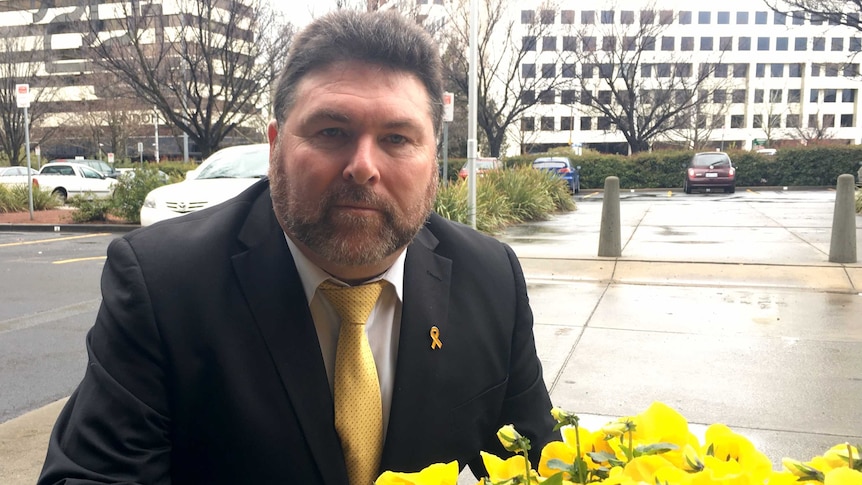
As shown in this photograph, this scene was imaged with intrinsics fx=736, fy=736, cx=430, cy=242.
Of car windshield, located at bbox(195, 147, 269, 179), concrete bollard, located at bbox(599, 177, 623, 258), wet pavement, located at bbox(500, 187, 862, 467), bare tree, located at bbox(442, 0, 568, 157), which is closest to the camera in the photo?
wet pavement, located at bbox(500, 187, 862, 467)

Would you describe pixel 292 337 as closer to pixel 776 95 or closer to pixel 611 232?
pixel 611 232

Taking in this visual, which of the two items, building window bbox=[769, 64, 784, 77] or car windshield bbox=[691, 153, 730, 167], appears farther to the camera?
building window bbox=[769, 64, 784, 77]

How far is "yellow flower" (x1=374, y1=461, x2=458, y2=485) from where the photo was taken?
0.84 m

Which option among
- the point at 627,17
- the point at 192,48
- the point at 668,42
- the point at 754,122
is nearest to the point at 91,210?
the point at 192,48

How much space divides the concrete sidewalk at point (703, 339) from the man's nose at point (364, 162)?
1067 millimetres

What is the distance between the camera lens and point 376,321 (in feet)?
5.25

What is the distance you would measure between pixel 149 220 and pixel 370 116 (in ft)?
29.7

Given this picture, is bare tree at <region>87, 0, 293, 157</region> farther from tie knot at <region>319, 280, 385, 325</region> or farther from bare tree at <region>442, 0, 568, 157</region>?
tie knot at <region>319, 280, 385, 325</region>

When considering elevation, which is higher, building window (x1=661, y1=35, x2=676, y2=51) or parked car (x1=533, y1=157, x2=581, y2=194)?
building window (x1=661, y1=35, x2=676, y2=51)

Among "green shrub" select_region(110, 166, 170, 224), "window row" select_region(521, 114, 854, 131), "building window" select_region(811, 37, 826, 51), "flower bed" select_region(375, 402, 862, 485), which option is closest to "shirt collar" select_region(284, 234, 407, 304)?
"flower bed" select_region(375, 402, 862, 485)

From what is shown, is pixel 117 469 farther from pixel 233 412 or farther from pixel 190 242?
pixel 190 242

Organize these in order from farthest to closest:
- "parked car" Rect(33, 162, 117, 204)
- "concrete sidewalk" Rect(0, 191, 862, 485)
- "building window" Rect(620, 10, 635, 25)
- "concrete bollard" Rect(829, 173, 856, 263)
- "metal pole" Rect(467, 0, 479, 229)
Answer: "building window" Rect(620, 10, 635, 25) < "parked car" Rect(33, 162, 117, 204) < "metal pole" Rect(467, 0, 479, 229) < "concrete bollard" Rect(829, 173, 856, 263) < "concrete sidewalk" Rect(0, 191, 862, 485)

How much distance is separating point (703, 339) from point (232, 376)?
182 inches

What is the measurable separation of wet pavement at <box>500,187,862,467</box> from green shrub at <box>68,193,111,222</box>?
9.42 metres
